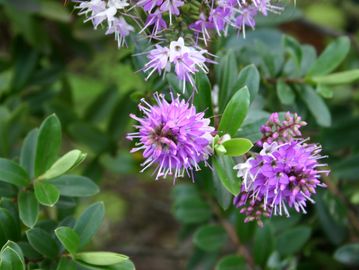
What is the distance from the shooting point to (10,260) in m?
1.19

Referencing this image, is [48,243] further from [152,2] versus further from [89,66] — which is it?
[89,66]

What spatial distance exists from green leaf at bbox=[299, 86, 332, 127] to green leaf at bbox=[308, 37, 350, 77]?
6cm

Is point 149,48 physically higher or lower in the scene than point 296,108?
higher

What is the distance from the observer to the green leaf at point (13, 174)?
139 cm

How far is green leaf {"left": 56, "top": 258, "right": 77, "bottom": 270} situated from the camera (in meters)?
1.32

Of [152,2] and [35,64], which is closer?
[152,2]

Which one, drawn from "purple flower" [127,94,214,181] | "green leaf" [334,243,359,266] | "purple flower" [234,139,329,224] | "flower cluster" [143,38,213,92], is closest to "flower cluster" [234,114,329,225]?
"purple flower" [234,139,329,224]

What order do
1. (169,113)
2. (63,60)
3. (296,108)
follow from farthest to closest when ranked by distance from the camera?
(63,60), (296,108), (169,113)

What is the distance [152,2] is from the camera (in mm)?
1226

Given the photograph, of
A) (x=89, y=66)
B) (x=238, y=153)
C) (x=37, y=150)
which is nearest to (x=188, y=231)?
Result: (x=37, y=150)

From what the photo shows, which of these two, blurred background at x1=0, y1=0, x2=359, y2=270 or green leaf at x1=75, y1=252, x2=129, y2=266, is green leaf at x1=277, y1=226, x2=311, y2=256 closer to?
blurred background at x1=0, y1=0, x2=359, y2=270

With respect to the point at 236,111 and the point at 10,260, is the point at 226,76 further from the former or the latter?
the point at 10,260

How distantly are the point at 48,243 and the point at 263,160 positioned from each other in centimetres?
54

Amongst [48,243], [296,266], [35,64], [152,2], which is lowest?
[296,266]
